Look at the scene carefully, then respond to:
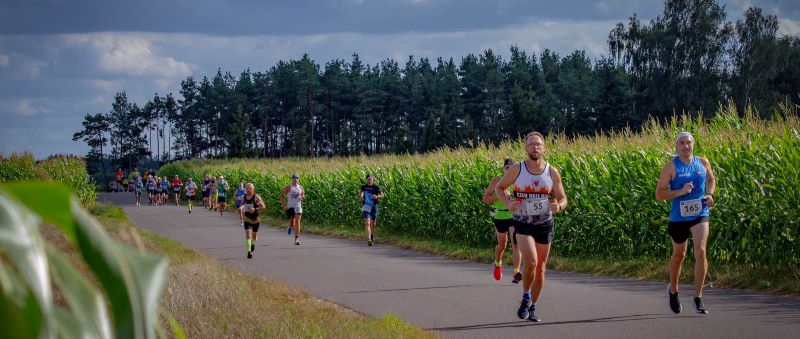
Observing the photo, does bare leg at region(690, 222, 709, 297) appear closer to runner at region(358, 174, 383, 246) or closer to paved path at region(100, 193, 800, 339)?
paved path at region(100, 193, 800, 339)

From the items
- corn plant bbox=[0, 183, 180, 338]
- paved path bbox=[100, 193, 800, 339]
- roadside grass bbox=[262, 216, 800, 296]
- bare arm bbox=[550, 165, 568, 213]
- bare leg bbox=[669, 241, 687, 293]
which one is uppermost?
corn plant bbox=[0, 183, 180, 338]

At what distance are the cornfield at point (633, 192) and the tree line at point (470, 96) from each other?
36.8 meters

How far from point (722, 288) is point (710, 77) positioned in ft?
171

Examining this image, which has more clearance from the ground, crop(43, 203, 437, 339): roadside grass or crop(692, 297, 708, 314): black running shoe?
crop(43, 203, 437, 339): roadside grass

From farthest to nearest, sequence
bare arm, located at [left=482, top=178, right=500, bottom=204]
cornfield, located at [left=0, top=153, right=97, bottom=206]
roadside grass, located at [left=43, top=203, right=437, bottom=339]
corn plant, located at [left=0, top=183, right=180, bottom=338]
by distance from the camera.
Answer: cornfield, located at [left=0, top=153, right=97, bottom=206] → bare arm, located at [left=482, top=178, right=500, bottom=204] → roadside grass, located at [left=43, top=203, right=437, bottom=339] → corn plant, located at [left=0, top=183, right=180, bottom=338]

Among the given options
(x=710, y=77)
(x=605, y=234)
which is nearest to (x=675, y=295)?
(x=605, y=234)

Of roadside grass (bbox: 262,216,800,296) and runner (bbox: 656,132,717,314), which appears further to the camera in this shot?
roadside grass (bbox: 262,216,800,296)

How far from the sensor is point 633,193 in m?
16.1

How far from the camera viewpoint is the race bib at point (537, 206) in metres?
9.70

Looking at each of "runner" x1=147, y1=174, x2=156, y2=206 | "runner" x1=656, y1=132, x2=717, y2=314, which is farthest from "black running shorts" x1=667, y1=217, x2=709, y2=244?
"runner" x1=147, y1=174, x2=156, y2=206

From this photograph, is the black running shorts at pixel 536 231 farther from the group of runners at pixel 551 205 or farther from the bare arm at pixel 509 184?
the bare arm at pixel 509 184

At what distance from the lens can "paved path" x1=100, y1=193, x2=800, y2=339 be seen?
9.53 m

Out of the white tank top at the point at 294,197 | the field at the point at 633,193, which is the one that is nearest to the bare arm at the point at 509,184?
the field at the point at 633,193

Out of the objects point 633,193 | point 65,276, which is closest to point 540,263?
point 633,193
